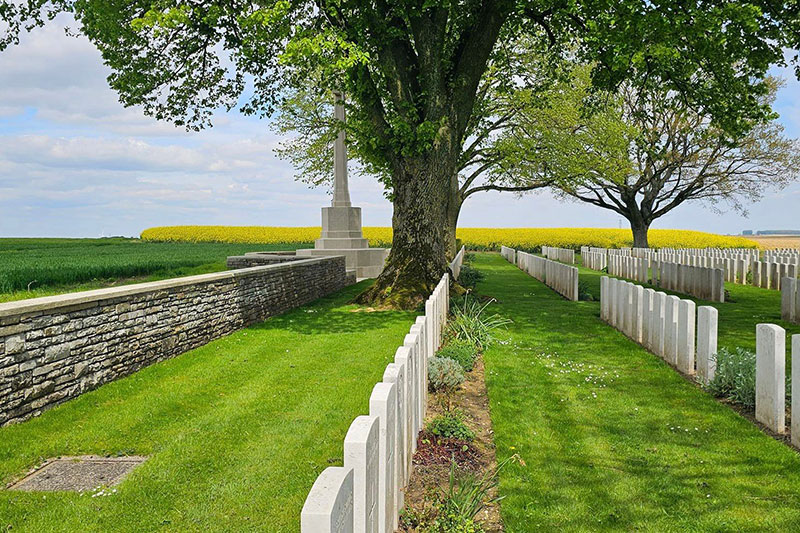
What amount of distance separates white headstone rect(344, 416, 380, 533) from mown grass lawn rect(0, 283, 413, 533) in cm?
158

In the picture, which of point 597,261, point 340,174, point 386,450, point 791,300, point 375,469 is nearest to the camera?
point 375,469

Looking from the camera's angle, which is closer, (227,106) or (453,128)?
(453,128)

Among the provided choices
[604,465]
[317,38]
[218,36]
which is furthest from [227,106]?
[604,465]

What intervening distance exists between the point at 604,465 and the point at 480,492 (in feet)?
5.06

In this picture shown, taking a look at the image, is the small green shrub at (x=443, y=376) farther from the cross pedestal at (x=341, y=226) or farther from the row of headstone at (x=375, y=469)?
the cross pedestal at (x=341, y=226)

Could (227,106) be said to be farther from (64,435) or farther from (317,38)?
(64,435)

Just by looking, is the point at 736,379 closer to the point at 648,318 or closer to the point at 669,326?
the point at 669,326

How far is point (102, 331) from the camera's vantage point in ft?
24.2

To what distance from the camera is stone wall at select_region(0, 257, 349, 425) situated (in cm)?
606

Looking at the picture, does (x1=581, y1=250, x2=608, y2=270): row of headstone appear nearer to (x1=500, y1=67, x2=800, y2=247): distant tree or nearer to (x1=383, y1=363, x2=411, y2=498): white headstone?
(x1=500, y1=67, x2=800, y2=247): distant tree

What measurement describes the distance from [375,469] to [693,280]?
16626 mm

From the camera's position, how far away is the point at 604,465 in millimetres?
4863

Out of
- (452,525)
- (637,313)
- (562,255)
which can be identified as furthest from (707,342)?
(562,255)

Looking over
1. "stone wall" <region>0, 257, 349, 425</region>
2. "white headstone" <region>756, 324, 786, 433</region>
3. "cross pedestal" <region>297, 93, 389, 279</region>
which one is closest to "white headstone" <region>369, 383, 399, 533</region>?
"white headstone" <region>756, 324, 786, 433</region>
